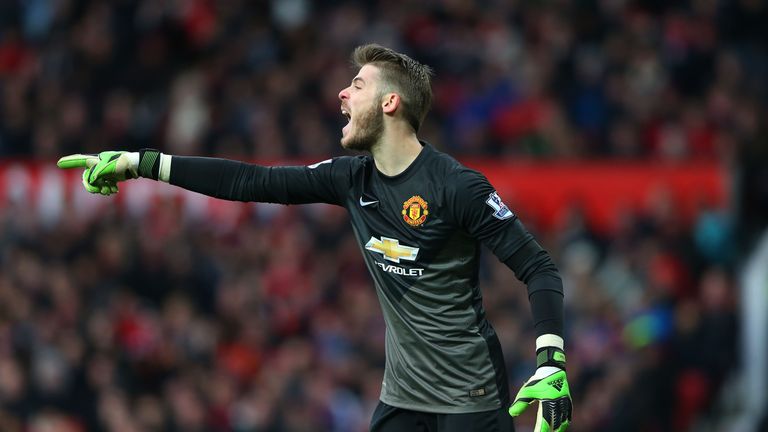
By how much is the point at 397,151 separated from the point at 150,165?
107 centimetres

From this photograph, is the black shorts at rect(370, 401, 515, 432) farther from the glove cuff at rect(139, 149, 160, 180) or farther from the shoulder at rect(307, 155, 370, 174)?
the glove cuff at rect(139, 149, 160, 180)

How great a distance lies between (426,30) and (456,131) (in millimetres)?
2113

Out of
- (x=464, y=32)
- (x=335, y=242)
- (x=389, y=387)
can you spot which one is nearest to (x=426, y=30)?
(x=464, y=32)

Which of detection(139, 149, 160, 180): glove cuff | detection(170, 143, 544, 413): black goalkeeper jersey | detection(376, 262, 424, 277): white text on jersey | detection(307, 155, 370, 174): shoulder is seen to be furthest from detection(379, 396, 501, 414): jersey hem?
detection(139, 149, 160, 180): glove cuff

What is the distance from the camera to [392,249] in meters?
5.65

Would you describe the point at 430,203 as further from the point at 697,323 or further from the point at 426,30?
the point at 426,30

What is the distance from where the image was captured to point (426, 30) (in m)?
16.7

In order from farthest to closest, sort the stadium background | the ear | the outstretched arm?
the stadium background
the outstretched arm
the ear

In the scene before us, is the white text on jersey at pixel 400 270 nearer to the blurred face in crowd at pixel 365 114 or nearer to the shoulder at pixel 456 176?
the shoulder at pixel 456 176

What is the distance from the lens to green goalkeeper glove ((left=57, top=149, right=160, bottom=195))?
18.9 ft

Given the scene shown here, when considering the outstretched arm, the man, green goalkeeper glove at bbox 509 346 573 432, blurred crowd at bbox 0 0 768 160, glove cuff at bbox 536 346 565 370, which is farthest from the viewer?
blurred crowd at bbox 0 0 768 160

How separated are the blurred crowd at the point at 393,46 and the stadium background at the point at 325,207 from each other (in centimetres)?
3

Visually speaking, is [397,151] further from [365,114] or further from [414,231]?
[414,231]

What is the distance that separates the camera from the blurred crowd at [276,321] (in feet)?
37.9
